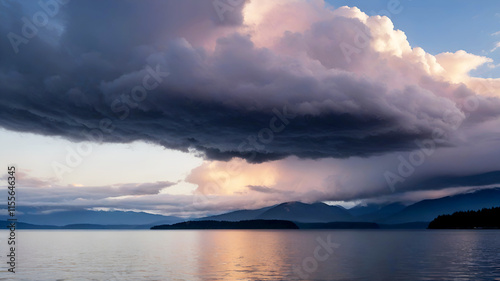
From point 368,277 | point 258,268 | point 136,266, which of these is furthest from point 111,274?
point 368,277

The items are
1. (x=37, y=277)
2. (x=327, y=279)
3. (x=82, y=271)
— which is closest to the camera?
(x=327, y=279)

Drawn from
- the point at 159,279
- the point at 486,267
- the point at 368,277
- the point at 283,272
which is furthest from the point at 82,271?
the point at 486,267

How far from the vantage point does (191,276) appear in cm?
7362

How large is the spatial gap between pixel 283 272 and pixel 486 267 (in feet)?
137

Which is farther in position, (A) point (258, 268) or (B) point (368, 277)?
(A) point (258, 268)

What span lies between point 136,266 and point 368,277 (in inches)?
1963

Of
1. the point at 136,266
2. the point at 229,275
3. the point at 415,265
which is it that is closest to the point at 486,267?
the point at 415,265

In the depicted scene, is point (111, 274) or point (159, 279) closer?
→ point (159, 279)

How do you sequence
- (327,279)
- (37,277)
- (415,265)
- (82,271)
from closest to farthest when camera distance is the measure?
(327,279) → (37,277) → (82,271) → (415,265)

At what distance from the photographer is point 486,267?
82188 mm

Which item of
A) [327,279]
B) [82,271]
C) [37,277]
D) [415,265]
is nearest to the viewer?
[327,279]

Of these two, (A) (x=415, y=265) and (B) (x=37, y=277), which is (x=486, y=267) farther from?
(B) (x=37, y=277)

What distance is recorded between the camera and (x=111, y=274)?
75.9 m

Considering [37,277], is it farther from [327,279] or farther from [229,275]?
[327,279]
